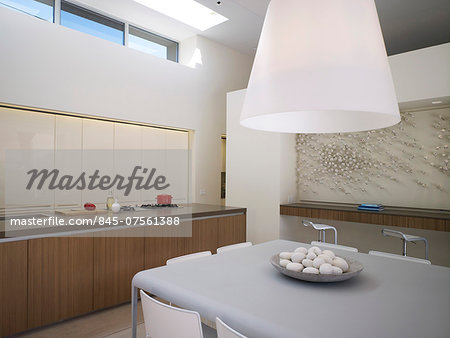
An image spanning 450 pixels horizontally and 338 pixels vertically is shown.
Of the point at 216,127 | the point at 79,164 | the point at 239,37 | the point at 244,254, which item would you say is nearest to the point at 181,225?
the point at 244,254

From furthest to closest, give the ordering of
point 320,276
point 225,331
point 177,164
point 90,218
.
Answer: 1. point 177,164
2. point 90,218
3. point 320,276
4. point 225,331

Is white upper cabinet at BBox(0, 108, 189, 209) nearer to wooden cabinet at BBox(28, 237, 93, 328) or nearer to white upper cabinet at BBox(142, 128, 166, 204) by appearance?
white upper cabinet at BBox(142, 128, 166, 204)

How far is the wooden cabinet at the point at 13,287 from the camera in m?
2.27

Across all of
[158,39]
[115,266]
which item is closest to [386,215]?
[115,266]

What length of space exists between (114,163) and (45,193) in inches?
39.0

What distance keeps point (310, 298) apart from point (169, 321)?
0.60 m

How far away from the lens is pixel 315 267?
163cm

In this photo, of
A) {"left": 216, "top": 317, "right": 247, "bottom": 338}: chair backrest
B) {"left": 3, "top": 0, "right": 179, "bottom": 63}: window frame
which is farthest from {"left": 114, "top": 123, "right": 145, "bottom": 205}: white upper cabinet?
{"left": 216, "top": 317, "right": 247, "bottom": 338}: chair backrest

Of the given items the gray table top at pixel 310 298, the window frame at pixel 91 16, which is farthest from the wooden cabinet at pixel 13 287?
the window frame at pixel 91 16

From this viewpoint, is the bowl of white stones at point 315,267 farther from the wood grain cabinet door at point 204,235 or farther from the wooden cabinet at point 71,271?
the wood grain cabinet door at point 204,235

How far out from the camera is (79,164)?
4367 millimetres

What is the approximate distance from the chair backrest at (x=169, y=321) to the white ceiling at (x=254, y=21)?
13.0 feet

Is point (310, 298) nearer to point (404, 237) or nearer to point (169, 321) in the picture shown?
point (169, 321)

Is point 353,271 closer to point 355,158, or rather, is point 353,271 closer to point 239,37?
point 355,158
